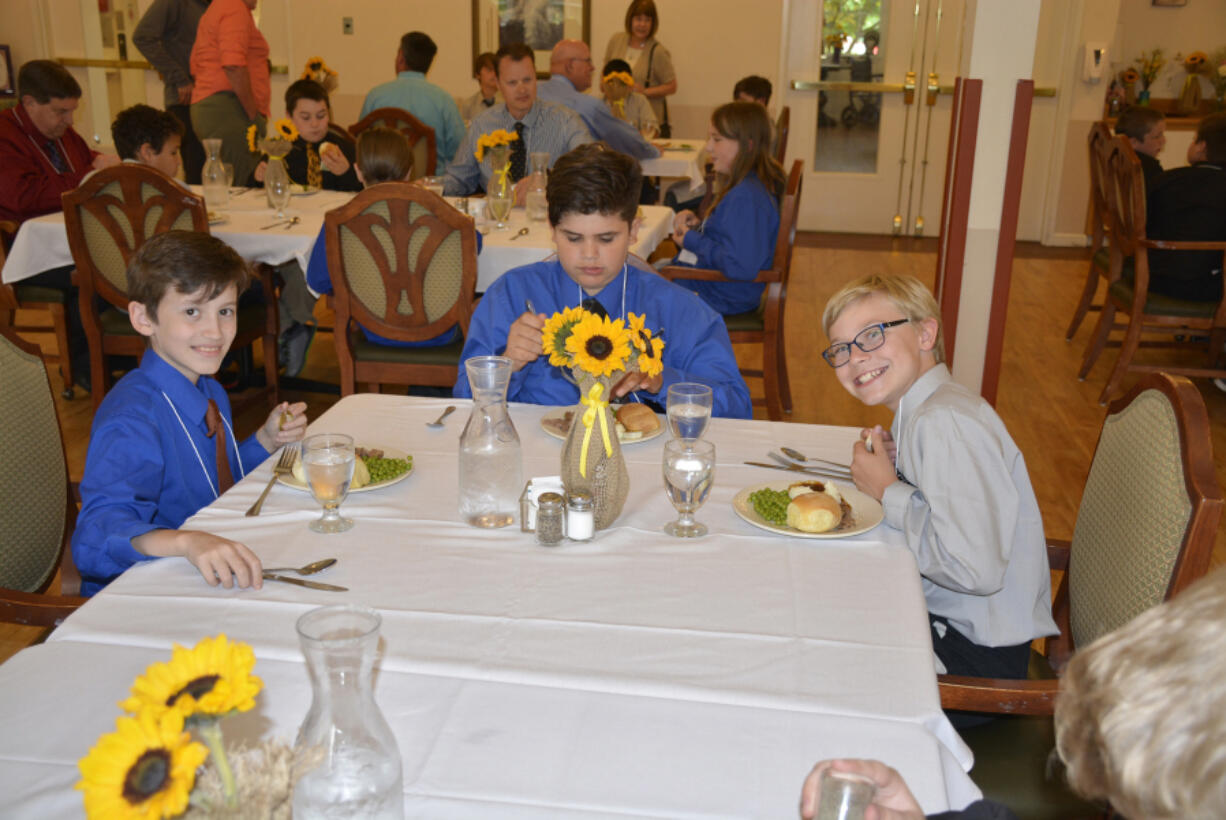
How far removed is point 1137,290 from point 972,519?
11.5 ft

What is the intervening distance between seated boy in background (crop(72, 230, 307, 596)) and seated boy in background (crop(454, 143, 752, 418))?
0.55 metres

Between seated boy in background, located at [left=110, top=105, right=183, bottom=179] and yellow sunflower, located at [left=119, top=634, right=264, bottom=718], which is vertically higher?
seated boy in background, located at [left=110, top=105, right=183, bottom=179]

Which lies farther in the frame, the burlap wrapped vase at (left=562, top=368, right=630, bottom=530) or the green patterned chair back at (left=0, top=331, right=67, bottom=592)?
the green patterned chair back at (left=0, top=331, right=67, bottom=592)

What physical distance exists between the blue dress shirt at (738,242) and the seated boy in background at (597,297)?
1.52 m

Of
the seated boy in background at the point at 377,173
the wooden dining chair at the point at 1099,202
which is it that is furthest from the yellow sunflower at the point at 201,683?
the wooden dining chair at the point at 1099,202

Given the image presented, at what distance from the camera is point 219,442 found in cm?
193

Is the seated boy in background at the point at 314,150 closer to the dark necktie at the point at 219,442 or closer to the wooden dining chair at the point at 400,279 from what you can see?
the wooden dining chair at the point at 400,279

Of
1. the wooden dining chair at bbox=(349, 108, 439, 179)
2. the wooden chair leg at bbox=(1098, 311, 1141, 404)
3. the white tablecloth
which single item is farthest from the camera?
the wooden dining chair at bbox=(349, 108, 439, 179)

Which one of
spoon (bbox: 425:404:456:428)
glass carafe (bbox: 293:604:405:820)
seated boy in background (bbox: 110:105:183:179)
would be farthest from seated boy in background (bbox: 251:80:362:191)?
glass carafe (bbox: 293:604:405:820)

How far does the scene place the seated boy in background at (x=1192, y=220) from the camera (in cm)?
457

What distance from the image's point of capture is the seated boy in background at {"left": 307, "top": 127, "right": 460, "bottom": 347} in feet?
12.1

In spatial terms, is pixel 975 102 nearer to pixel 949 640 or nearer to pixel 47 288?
pixel 949 640

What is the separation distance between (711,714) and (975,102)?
3.19 m

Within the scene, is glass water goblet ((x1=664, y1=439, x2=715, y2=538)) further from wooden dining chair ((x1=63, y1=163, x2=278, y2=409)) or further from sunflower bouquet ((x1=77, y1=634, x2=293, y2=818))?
wooden dining chair ((x1=63, y1=163, x2=278, y2=409))
